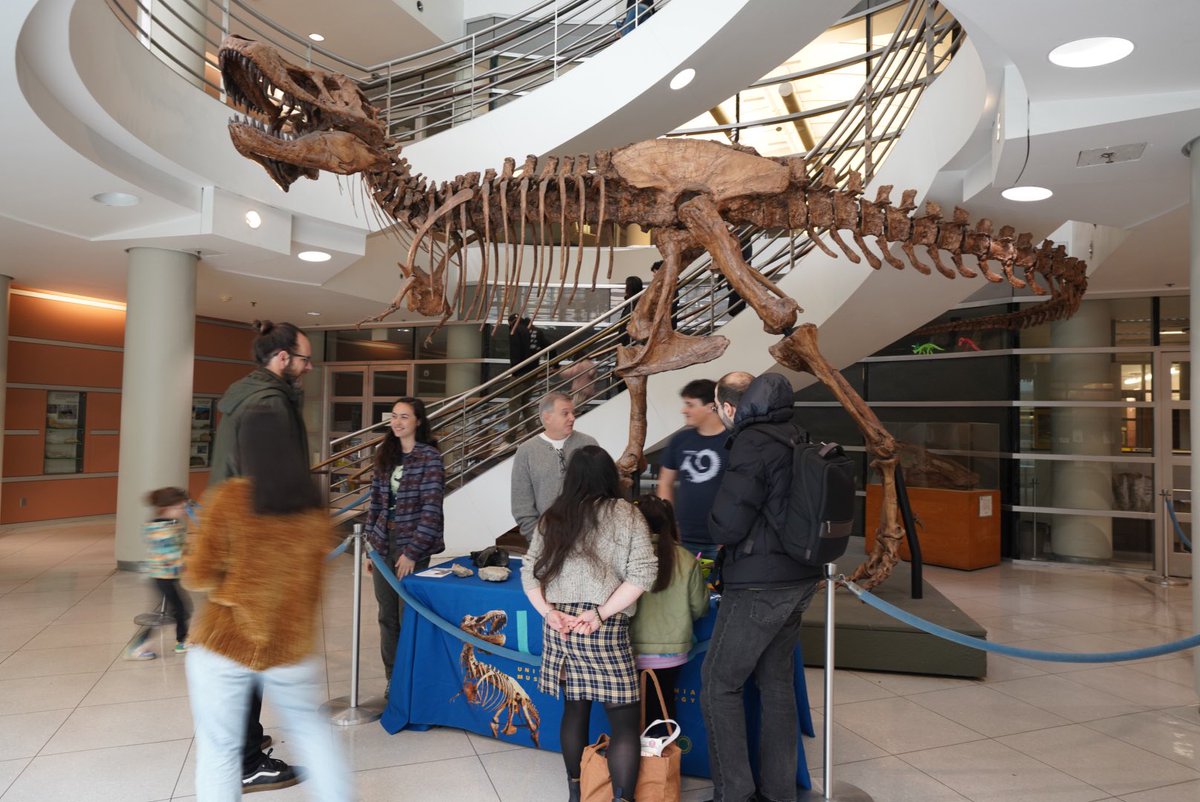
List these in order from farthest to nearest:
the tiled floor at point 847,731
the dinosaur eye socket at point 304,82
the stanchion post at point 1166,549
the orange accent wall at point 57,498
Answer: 1. the orange accent wall at point 57,498
2. the stanchion post at point 1166,549
3. the dinosaur eye socket at point 304,82
4. the tiled floor at point 847,731

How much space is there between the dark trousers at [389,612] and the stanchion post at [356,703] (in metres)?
0.10

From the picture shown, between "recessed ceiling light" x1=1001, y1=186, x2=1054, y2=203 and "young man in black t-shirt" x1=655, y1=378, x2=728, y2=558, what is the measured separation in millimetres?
2295

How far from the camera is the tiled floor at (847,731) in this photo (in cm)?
330

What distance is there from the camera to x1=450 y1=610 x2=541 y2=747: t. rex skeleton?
11.6ft

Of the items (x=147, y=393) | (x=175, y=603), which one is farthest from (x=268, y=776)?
(x=147, y=393)

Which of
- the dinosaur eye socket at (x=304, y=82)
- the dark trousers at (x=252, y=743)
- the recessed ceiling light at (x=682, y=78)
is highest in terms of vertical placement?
the recessed ceiling light at (x=682, y=78)

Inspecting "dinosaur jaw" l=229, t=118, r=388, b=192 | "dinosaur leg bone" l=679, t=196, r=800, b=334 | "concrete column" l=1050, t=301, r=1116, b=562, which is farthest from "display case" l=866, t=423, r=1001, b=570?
"dinosaur jaw" l=229, t=118, r=388, b=192

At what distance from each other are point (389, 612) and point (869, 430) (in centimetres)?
280

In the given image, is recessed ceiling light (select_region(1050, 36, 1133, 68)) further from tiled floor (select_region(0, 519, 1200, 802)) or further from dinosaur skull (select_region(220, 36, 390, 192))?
dinosaur skull (select_region(220, 36, 390, 192))

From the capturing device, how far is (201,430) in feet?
41.6

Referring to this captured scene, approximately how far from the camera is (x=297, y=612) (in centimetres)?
226

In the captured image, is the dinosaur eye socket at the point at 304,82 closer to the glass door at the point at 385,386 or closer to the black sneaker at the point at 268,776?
the black sneaker at the point at 268,776

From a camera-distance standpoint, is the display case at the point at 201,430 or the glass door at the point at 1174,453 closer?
the glass door at the point at 1174,453

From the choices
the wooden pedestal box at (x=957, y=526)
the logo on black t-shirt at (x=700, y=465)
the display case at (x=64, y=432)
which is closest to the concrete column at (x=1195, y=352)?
the logo on black t-shirt at (x=700, y=465)
